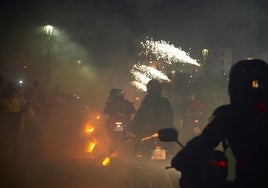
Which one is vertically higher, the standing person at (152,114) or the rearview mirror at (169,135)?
the standing person at (152,114)

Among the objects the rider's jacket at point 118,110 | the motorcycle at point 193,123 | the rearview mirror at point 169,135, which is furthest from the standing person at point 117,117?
the rearview mirror at point 169,135

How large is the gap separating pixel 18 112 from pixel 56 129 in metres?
7.83

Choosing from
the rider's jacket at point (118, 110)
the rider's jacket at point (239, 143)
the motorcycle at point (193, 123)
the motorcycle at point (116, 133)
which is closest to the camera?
the rider's jacket at point (239, 143)

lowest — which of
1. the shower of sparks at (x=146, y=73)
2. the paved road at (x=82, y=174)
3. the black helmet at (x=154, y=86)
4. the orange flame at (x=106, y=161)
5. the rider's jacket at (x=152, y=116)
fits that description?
the paved road at (x=82, y=174)

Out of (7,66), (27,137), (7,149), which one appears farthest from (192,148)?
(7,66)

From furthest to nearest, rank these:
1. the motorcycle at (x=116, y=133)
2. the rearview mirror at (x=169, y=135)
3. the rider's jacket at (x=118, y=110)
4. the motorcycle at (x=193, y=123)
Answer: the motorcycle at (x=193, y=123)
the rider's jacket at (x=118, y=110)
the motorcycle at (x=116, y=133)
the rearview mirror at (x=169, y=135)

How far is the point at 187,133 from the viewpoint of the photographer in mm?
20203

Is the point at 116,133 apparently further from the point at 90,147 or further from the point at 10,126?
the point at 90,147

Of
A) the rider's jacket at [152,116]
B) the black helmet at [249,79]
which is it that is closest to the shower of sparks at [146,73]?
the rider's jacket at [152,116]

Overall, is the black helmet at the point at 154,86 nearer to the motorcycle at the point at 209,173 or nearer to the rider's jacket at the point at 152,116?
the rider's jacket at the point at 152,116

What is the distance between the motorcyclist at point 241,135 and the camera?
11.9 ft

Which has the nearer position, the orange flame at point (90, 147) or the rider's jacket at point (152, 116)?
the rider's jacket at point (152, 116)

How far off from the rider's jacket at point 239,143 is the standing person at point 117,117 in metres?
9.89

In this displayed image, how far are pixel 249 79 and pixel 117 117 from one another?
10.3 metres
